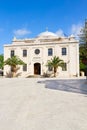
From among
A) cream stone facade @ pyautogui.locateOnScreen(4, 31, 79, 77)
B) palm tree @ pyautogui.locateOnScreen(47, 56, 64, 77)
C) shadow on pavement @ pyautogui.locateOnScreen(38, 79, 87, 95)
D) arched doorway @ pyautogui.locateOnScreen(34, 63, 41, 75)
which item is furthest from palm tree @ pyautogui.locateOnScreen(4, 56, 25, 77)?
shadow on pavement @ pyautogui.locateOnScreen(38, 79, 87, 95)

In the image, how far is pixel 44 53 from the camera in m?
39.7

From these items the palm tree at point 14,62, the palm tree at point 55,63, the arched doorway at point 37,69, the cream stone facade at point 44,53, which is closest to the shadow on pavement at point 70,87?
the palm tree at point 55,63

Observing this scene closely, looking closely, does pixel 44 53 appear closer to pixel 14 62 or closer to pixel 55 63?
pixel 55 63

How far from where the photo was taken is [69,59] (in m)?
38.4

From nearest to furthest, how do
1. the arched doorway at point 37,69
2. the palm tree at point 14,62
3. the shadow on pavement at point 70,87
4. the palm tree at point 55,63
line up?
1. the shadow on pavement at point 70,87
2. the palm tree at point 55,63
3. the palm tree at point 14,62
4. the arched doorway at point 37,69

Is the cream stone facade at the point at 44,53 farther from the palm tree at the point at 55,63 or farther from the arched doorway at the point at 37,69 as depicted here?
the palm tree at the point at 55,63

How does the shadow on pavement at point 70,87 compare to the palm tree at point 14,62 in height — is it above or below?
below

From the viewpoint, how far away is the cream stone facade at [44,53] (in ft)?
125

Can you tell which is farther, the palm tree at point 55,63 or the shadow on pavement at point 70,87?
the palm tree at point 55,63

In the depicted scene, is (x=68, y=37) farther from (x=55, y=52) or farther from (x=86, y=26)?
(x=86, y=26)

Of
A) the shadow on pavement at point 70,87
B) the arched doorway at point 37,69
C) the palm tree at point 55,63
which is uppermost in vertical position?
the palm tree at point 55,63

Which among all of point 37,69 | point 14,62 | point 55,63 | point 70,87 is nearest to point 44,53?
point 37,69

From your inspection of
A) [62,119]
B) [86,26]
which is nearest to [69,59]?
[86,26]

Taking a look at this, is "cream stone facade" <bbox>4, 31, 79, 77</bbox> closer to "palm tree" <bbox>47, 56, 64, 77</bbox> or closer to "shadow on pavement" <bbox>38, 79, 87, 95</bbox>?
"palm tree" <bbox>47, 56, 64, 77</bbox>
